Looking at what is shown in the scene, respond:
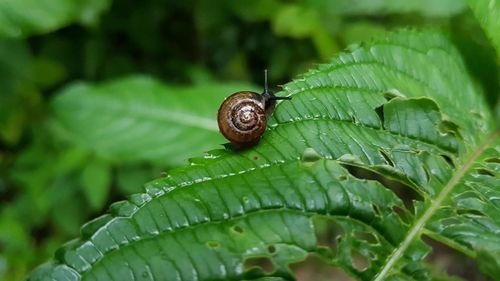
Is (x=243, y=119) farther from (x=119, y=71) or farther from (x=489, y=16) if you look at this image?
(x=119, y=71)

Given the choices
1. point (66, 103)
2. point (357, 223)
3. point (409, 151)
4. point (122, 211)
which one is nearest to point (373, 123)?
point (409, 151)

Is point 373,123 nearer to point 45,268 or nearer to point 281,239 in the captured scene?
point 281,239

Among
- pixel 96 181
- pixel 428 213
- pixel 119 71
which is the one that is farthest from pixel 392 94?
pixel 119 71

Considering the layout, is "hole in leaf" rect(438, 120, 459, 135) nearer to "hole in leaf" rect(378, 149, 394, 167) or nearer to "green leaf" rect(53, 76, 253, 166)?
"hole in leaf" rect(378, 149, 394, 167)

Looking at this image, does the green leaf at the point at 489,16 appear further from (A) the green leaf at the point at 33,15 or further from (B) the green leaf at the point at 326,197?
(A) the green leaf at the point at 33,15

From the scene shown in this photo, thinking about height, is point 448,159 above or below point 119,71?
below

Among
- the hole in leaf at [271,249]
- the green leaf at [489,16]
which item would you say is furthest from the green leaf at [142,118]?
the hole in leaf at [271,249]

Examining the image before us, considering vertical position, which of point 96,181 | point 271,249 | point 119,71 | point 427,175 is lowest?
point 271,249
